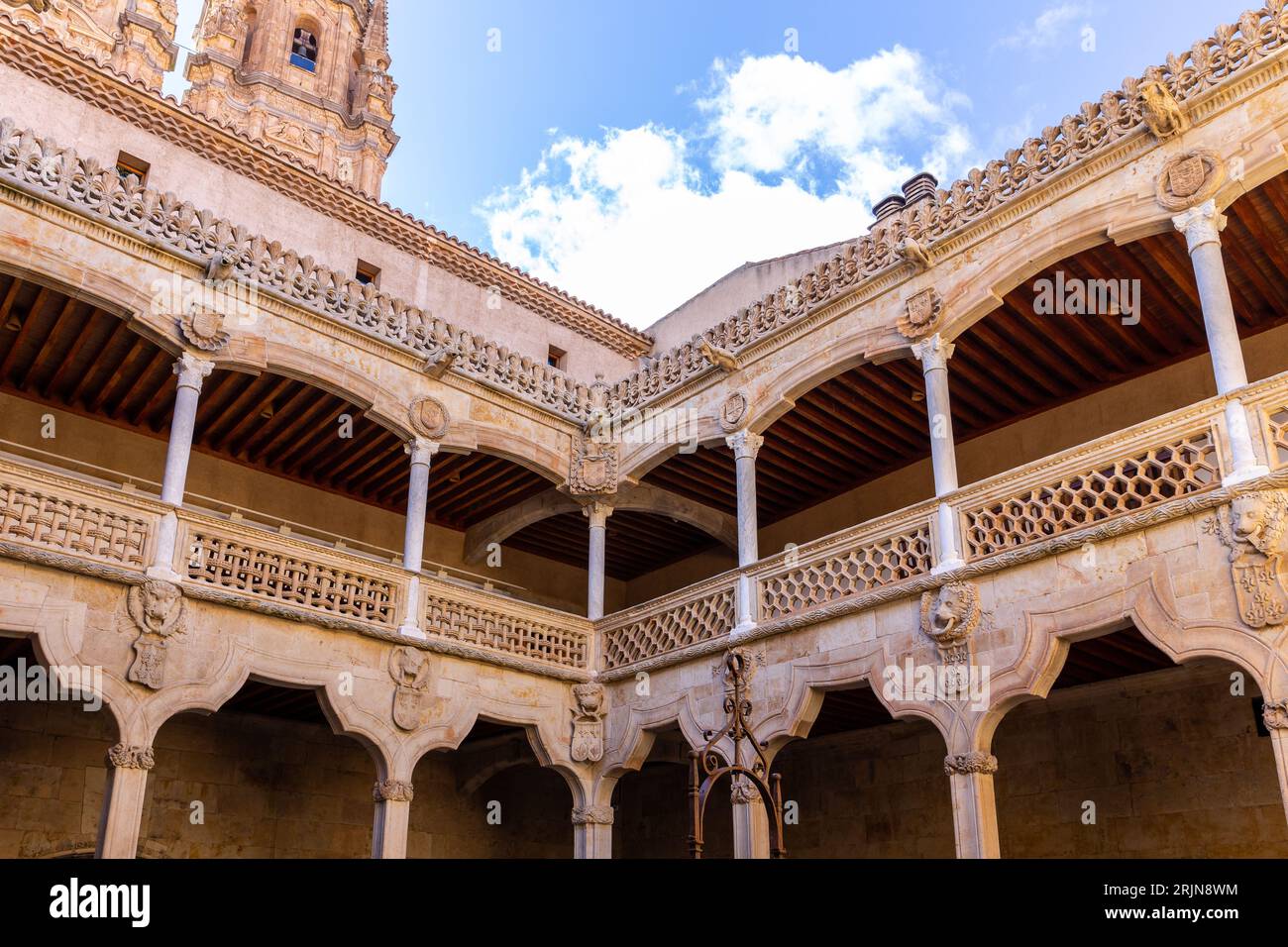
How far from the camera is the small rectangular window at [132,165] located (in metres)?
14.2

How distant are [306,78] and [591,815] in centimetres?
2706

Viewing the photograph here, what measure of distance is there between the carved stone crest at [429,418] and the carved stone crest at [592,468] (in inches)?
71.1

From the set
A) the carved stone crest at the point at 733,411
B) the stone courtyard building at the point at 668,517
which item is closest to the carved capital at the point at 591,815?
the stone courtyard building at the point at 668,517

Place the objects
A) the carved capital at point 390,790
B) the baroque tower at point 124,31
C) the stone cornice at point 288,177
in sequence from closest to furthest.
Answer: the carved capital at point 390,790 < the stone cornice at point 288,177 < the baroque tower at point 124,31

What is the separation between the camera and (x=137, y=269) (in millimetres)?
10297

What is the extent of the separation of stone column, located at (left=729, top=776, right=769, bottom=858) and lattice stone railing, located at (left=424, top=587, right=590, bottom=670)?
9.16 feet

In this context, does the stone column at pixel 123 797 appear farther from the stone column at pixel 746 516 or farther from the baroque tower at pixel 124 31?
the baroque tower at pixel 124 31

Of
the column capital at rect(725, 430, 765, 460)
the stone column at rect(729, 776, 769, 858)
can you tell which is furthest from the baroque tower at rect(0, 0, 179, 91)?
the stone column at rect(729, 776, 769, 858)

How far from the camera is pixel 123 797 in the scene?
889cm

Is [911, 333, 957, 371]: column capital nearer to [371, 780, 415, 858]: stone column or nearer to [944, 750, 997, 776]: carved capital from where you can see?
[944, 750, 997, 776]: carved capital
